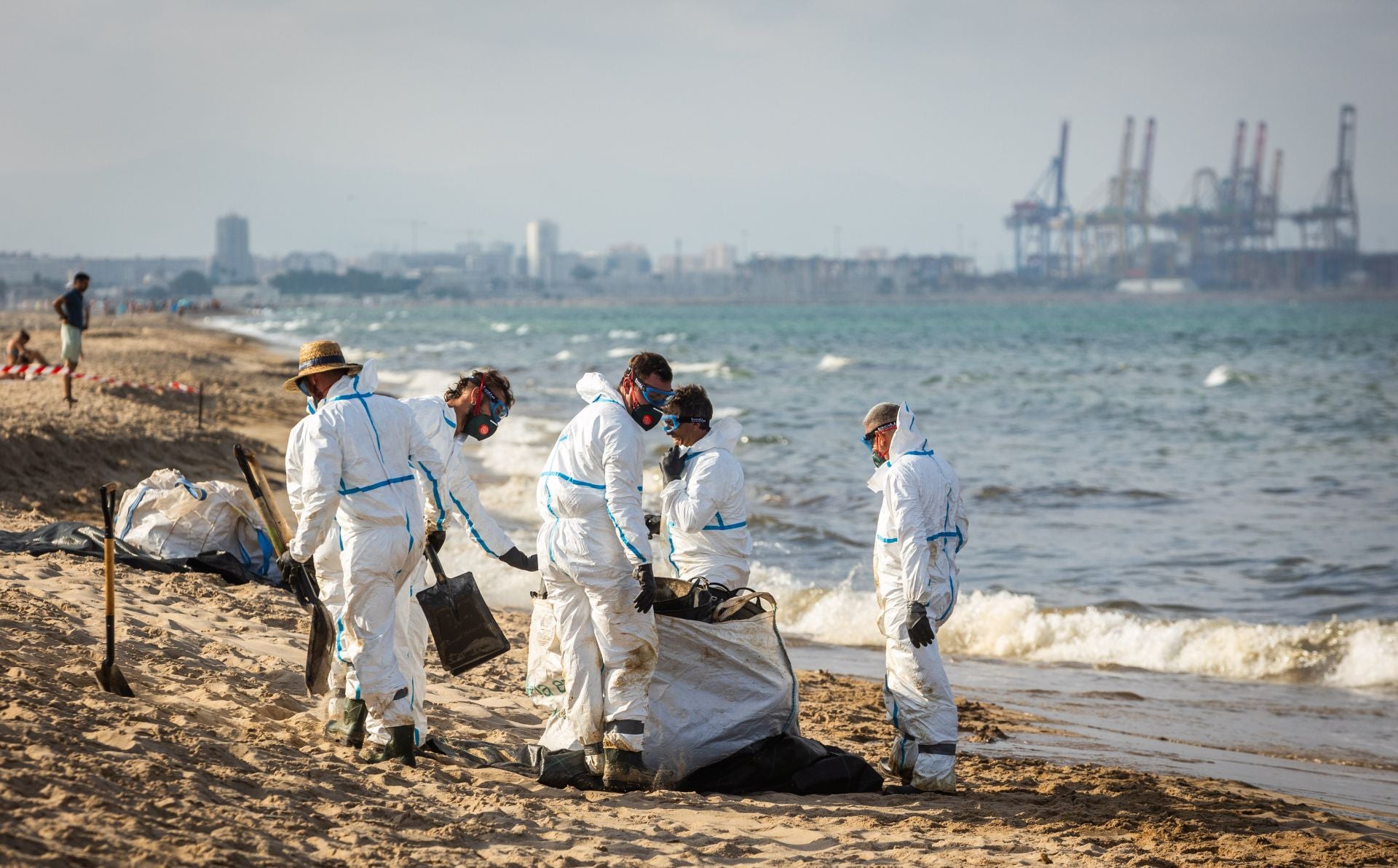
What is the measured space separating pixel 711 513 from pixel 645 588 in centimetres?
73

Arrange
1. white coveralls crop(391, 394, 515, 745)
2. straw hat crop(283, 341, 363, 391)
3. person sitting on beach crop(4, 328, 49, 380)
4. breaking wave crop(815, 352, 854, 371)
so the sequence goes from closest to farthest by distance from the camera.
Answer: straw hat crop(283, 341, 363, 391), white coveralls crop(391, 394, 515, 745), person sitting on beach crop(4, 328, 49, 380), breaking wave crop(815, 352, 854, 371)

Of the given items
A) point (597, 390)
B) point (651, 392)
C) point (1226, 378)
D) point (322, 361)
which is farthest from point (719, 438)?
point (1226, 378)

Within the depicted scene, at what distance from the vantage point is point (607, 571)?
5379 millimetres

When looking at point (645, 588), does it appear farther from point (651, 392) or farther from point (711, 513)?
point (651, 392)

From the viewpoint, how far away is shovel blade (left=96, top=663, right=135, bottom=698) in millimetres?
5461

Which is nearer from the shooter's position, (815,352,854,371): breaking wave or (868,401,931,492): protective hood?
(868,401,931,492): protective hood

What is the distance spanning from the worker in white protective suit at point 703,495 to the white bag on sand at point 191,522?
3.77 metres

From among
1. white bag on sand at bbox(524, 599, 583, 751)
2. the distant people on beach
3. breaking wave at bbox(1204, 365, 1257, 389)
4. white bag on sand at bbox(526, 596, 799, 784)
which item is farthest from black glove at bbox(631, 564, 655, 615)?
breaking wave at bbox(1204, 365, 1257, 389)

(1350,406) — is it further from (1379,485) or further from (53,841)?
(53,841)

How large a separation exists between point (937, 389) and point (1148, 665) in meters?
27.4

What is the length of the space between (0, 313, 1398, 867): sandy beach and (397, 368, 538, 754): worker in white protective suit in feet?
1.47

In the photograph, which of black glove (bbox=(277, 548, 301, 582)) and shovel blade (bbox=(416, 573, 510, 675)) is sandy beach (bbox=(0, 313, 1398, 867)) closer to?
shovel blade (bbox=(416, 573, 510, 675))

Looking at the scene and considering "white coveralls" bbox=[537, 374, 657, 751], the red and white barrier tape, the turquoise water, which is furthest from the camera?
the red and white barrier tape

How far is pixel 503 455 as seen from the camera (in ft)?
62.6
